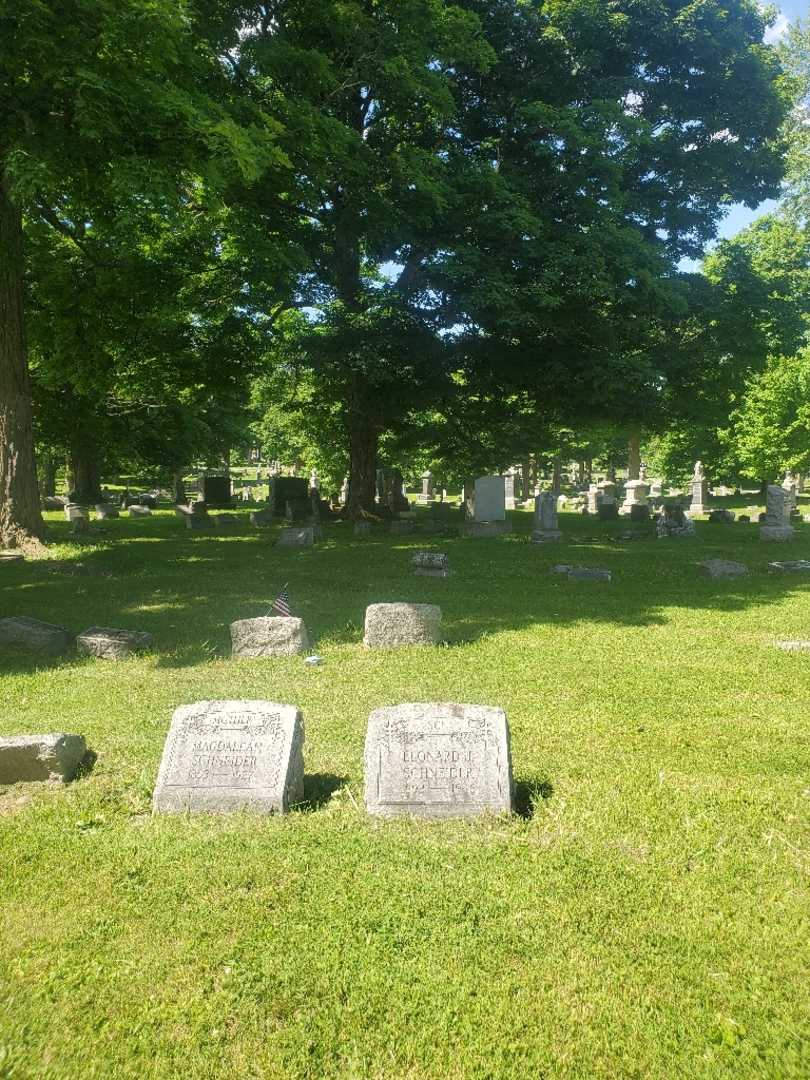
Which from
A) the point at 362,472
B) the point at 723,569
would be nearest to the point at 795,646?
the point at 723,569

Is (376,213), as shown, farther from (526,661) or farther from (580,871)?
(580,871)

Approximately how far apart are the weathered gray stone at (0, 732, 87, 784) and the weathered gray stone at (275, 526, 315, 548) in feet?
41.9

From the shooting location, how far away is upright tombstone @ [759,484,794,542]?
1928cm

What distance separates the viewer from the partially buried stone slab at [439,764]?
459cm

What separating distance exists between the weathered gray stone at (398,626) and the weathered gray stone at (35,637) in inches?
141

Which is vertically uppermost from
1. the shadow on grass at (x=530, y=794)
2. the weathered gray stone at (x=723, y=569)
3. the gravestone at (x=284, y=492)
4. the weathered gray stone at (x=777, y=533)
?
the gravestone at (x=284, y=492)

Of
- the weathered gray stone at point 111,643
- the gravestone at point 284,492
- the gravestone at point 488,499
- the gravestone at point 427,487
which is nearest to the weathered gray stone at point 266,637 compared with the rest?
the weathered gray stone at point 111,643

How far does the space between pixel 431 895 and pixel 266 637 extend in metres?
4.97

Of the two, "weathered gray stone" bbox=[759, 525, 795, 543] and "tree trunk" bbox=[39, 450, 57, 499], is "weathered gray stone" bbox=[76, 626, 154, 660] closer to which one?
"weathered gray stone" bbox=[759, 525, 795, 543]

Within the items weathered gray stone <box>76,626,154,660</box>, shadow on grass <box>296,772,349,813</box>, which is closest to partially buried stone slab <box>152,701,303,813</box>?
shadow on grass <box>296,772,349,813</box>

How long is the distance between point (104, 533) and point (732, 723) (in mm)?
18929

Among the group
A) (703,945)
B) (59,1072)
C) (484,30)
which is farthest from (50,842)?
(484,30)

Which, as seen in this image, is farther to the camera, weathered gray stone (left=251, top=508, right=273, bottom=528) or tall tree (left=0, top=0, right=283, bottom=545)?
weathered gray stone (left=251, top=508, right=273, bottom=528)

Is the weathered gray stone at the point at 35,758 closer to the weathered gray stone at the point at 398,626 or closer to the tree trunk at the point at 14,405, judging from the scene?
the weathered gray stone at the point at 398,626
